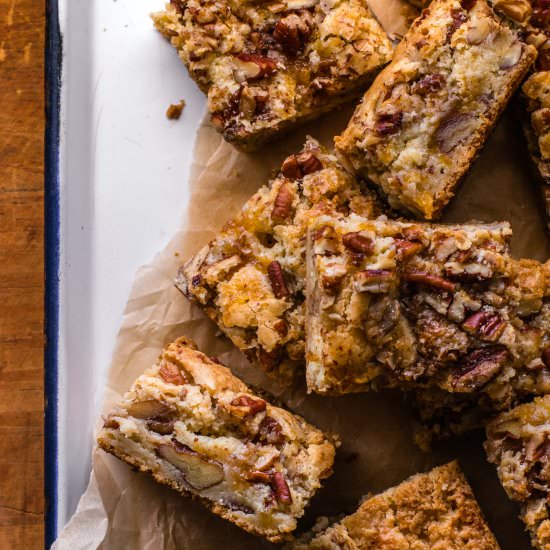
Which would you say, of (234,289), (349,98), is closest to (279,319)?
(234,289)

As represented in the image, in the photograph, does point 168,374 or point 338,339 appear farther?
point 168,374

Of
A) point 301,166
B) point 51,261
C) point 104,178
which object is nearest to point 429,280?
point 301,166

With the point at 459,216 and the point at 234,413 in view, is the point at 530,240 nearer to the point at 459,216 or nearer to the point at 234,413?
the point at 459,216

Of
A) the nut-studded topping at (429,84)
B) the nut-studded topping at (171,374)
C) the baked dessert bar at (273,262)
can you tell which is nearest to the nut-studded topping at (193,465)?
the nut-studded topping at (171,374)

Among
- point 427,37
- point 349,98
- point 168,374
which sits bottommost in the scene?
point 168,374

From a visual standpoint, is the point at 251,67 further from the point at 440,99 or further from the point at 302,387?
the point at 302,387

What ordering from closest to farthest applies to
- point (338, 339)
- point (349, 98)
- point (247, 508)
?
point (338, 339)
point (247, 508)
point (349, 98)
